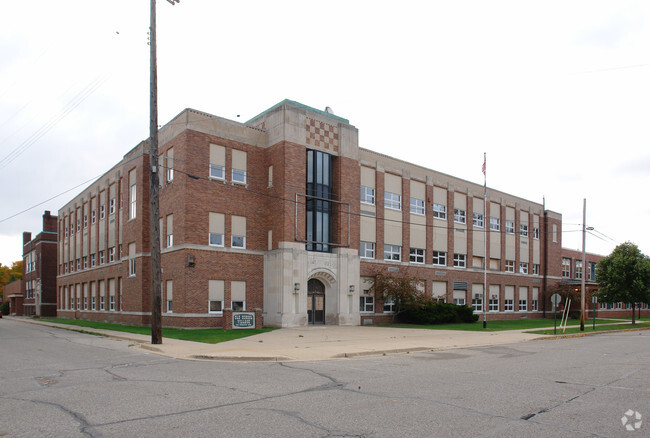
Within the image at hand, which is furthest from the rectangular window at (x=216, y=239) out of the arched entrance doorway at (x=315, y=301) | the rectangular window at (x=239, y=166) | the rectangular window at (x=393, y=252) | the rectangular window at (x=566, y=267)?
the rectangular window at (x=566, y=267)

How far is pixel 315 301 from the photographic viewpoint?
33375mm

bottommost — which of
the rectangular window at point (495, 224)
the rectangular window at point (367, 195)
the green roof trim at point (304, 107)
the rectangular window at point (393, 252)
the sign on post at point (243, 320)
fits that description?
the sign on post at point (243, 320)

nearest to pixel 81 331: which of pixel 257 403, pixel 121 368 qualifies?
pixel 121 368

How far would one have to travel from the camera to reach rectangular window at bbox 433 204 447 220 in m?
43.7

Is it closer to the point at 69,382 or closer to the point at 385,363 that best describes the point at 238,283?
the point at 385,363

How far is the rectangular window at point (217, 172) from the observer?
31094mm

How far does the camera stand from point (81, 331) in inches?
1193

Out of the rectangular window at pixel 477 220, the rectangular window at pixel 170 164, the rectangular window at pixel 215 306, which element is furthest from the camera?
the rectangular window at pixel 477 220

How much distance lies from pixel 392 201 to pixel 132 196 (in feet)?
63.3

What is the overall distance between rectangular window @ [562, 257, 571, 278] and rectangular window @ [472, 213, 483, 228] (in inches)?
679

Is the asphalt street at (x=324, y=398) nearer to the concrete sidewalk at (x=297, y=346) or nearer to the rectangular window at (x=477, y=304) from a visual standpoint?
the concrete sidewalk at (x=297, y=346)

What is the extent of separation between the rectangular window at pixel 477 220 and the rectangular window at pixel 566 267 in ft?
56.5

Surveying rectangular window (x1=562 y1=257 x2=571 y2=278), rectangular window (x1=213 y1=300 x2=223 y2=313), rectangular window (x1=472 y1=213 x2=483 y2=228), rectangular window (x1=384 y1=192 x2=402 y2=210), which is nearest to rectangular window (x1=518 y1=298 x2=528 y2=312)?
rectangular window (x1=562 y1=257 x2=571 y2=278)

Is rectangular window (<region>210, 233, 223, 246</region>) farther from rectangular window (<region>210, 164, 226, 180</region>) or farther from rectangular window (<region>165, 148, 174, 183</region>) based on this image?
rectangular window (<region>165, 148, 174, 183</region>)
